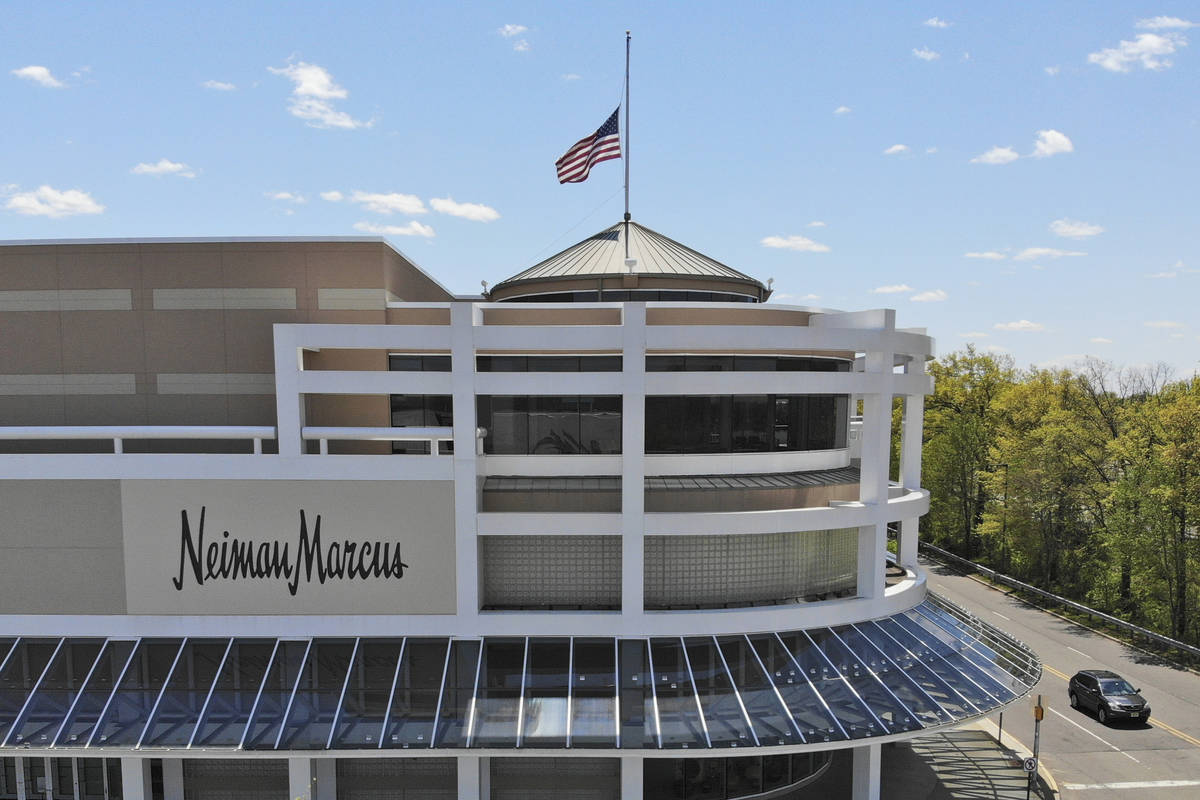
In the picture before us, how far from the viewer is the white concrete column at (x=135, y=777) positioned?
18.5m

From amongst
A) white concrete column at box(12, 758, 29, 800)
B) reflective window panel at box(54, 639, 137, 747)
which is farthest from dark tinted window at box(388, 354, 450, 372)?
white concrete column at box(12, 758, 29, 800)

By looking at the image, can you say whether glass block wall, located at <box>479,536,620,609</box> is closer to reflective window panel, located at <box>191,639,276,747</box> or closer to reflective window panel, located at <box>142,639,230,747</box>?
reflective window panel, located at <box>191,639,276,747</box>

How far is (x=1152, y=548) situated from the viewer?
34688mm

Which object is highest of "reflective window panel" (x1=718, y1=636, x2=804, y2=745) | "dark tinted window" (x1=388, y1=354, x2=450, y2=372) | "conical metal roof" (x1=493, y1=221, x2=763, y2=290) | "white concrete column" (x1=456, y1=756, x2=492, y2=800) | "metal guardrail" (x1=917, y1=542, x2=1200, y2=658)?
"conical metal roof" (x1=493, y1=221, x2=763, y2=290)

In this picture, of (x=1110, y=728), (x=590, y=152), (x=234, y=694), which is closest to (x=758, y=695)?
(x=234, y=694)

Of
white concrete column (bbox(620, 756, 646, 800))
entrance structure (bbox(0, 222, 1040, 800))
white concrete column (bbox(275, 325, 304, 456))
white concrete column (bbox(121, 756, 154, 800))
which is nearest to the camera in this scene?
entrance structure (bbox(0, 222, 1040, 800))

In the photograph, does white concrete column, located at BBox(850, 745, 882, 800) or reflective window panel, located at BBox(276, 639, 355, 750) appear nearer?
reflective window panel, located at BBox(276, 639, 355, 750)

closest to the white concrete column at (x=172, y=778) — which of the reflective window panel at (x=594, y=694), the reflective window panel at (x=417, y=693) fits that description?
the reflective window panel at (x=417, y=693)

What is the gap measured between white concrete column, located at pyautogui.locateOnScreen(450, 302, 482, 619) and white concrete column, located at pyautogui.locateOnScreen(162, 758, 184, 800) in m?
9.71

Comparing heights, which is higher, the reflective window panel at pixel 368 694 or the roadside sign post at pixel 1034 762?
the reflective window panel at pixel 368 694

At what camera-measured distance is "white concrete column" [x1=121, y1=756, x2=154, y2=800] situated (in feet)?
60.8

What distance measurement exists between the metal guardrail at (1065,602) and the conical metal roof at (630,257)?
91.3 feet

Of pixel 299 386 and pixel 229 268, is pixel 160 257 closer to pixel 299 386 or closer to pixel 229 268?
pixel 229 268

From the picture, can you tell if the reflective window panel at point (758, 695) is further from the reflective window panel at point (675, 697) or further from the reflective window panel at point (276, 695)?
the reflective window panel at point (276, 695)
